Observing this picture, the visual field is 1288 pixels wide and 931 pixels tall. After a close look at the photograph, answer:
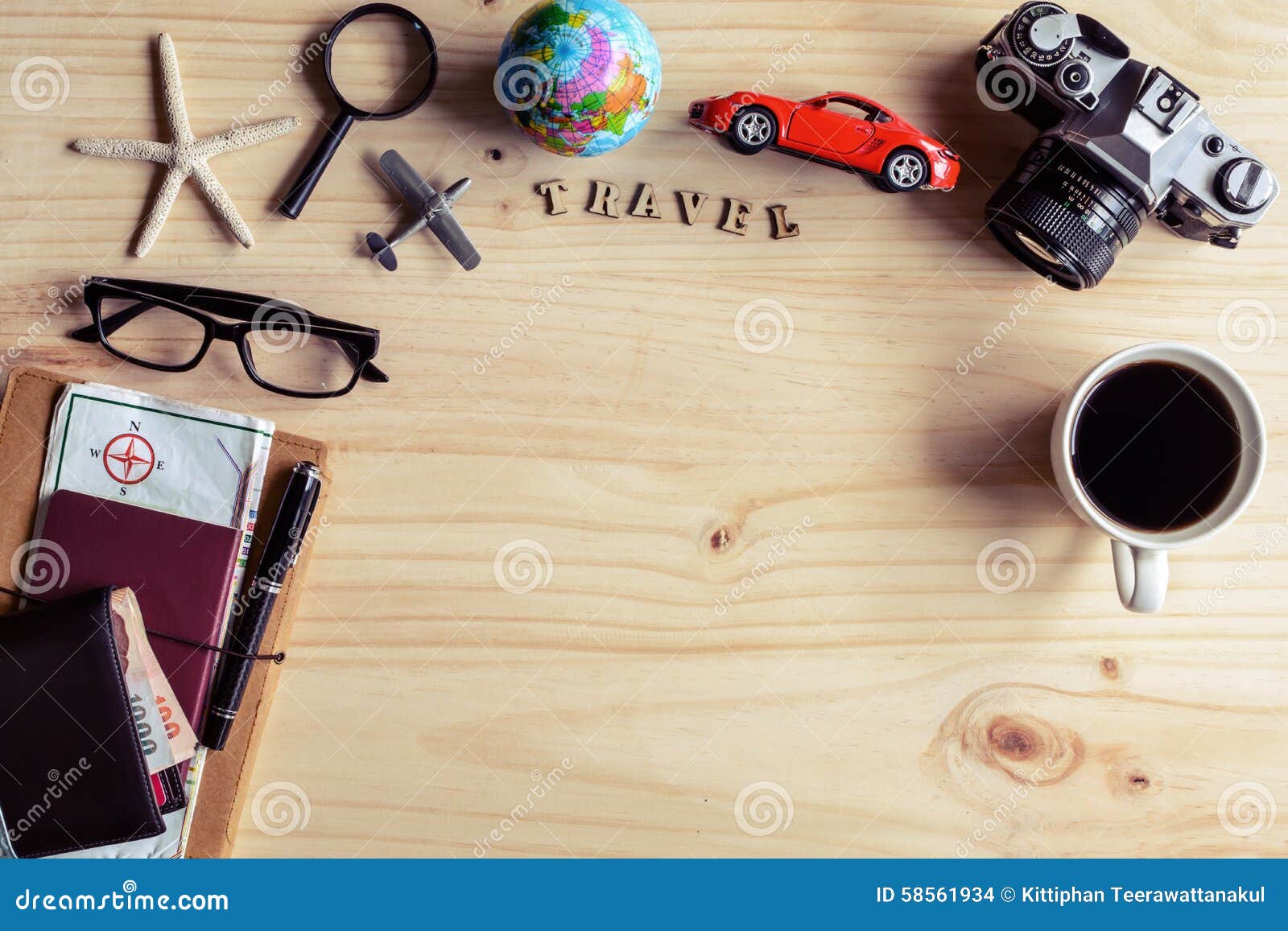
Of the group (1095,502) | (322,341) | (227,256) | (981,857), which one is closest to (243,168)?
(227,256)

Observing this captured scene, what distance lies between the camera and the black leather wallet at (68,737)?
919 millimetres

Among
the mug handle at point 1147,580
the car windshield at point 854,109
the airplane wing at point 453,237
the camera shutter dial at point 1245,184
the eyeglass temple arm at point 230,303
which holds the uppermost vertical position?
the car windshield at point 854,109

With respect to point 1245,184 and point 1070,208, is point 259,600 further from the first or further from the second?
point 1245,184

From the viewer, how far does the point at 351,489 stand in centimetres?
103

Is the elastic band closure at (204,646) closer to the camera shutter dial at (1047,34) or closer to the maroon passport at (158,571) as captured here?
the maroon passport at (158,571)

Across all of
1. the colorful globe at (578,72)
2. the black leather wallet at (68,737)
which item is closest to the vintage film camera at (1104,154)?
the colorful globe at (578,72)

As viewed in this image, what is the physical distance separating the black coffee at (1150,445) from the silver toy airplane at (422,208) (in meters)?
0.69

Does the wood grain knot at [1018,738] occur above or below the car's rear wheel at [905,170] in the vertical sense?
below

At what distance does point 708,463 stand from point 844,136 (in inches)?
15.0

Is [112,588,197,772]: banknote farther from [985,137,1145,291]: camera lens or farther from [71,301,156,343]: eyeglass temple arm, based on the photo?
[985,137,1145,291]: camera lens

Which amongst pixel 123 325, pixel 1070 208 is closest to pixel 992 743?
pixel 1070 208

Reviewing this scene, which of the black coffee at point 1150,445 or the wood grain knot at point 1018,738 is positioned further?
the wood grain knot at point 1018,738

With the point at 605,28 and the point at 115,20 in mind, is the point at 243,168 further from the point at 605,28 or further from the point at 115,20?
the point at 605,28

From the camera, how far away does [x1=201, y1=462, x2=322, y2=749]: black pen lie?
3.21 ft
